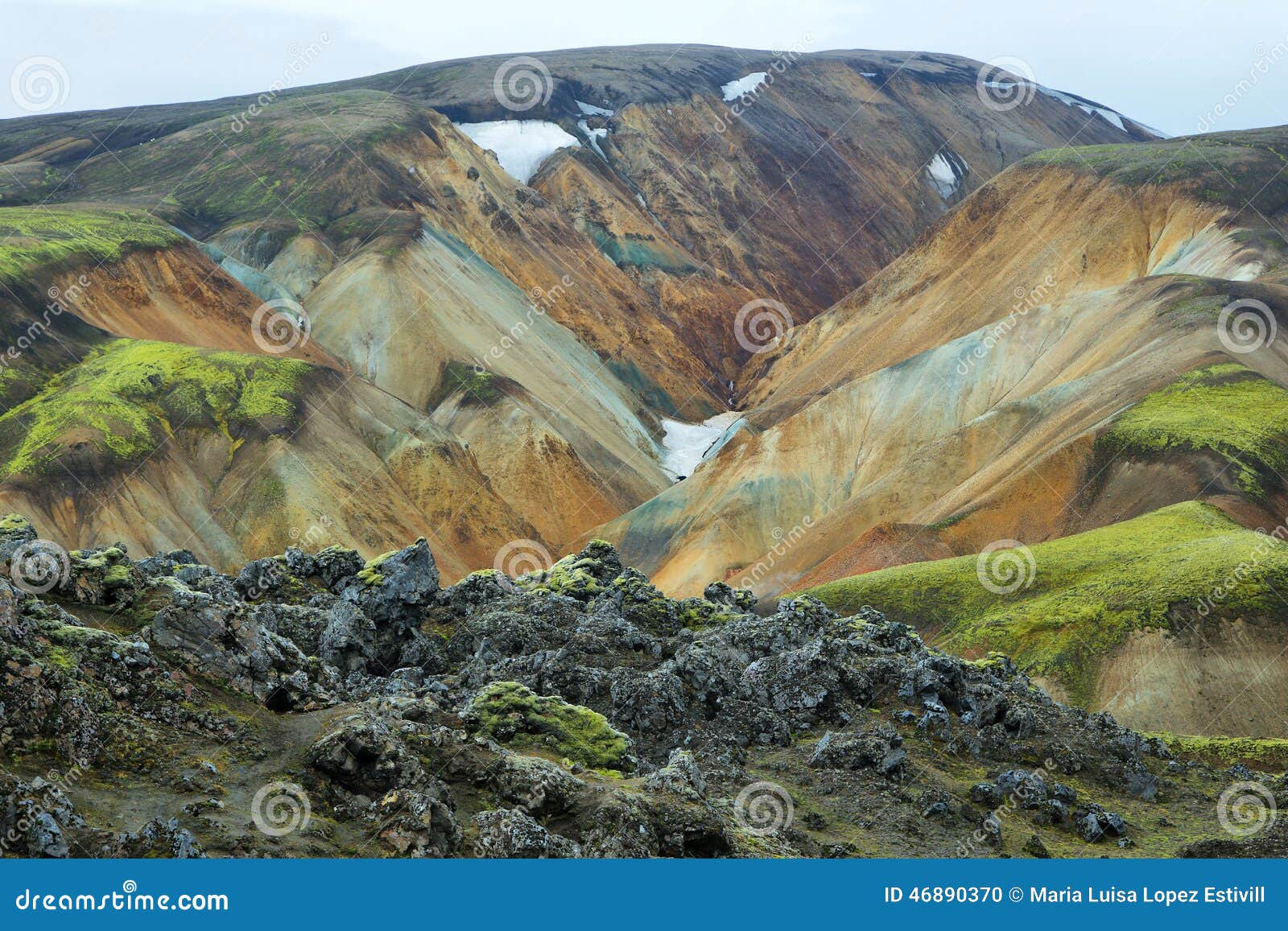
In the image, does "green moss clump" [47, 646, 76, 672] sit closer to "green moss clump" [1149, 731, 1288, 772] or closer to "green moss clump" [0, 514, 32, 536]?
"green moss clump" [0, 514, 32, 536]

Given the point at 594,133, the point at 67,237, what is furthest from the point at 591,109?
the point at 67,237

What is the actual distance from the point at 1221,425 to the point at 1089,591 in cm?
1919

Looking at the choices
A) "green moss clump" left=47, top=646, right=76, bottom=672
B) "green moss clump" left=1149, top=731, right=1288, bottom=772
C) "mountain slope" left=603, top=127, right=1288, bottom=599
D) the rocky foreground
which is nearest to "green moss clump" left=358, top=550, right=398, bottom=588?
the rocky foreground

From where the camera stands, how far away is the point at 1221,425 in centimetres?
6234

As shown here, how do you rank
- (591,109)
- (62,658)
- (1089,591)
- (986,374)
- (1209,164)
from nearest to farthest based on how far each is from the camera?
(62,658) < (1089,591) < (986,374) < (1209,164) < (591,109)

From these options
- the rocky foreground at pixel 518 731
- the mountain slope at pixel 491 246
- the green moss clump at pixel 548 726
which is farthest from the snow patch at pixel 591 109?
the green moss clump at pixel 548 726

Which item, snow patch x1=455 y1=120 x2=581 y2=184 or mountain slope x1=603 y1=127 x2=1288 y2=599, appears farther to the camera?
snow patch x1=455 y1=120 x2=581 y2=184

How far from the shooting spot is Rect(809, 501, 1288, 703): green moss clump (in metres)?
45.1

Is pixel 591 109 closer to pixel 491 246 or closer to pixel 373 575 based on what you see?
pixel 491 246

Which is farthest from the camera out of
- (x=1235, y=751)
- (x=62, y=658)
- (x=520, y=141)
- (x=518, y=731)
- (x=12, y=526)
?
(x=520, y=141)

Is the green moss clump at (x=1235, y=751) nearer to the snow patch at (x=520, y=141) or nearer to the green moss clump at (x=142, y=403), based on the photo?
the green moss clump at (x=142, y=403)

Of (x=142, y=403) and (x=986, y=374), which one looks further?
(x=986, y=374)

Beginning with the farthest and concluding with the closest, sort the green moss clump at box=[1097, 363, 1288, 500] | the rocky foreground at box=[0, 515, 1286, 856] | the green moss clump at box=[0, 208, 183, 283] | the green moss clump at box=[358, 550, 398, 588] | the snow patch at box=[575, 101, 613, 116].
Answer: the snow patch at box=[575, 101, 613, 116]
the green moss clump at box=[0, 208, 183, 283]
the green moss clump at box=[1097, 363, 1288, 500]
the green moss clump at box=[358, 550, 398, 588]
the rocky foreground at box=[0, 515, 1286, 856]

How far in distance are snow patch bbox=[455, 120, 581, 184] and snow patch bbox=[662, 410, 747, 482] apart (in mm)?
46009
